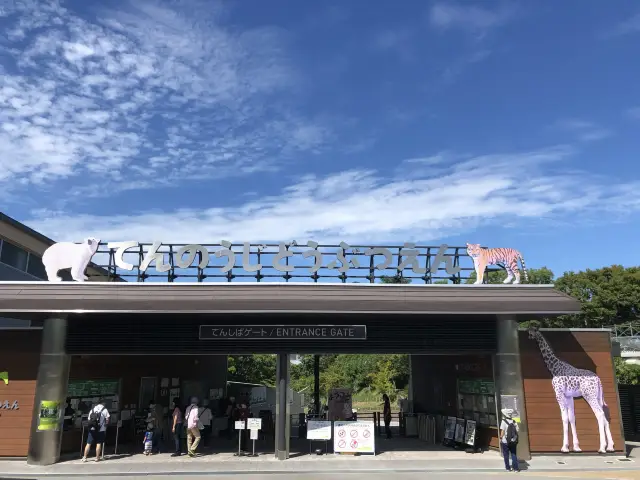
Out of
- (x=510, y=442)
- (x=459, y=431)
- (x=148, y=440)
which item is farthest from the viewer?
(x=459, y=431)

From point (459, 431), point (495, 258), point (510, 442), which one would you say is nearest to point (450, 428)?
point (459, 431)

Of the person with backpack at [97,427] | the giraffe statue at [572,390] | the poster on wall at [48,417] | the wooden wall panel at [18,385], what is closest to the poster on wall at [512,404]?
the giraffe statue at [572,390]

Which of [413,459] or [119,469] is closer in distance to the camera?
[119,469]

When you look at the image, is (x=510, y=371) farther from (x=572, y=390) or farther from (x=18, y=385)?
(x=18, y=385)

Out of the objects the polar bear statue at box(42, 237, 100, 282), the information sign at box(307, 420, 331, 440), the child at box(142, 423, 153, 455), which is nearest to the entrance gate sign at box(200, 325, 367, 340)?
the information sign at box(307, 420, 331, 440)

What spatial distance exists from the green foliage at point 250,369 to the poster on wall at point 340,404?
22170mm

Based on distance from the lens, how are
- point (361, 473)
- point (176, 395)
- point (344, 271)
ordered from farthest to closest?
point (176, 395) → point (344, 271) → point (361, 473)

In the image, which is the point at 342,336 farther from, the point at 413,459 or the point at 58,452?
the point at 58,452

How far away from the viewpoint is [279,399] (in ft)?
54.1

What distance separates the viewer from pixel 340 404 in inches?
851

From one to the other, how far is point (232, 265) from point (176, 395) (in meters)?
9.47

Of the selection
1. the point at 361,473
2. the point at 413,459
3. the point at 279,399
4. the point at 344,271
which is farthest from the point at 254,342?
the point at 413,459

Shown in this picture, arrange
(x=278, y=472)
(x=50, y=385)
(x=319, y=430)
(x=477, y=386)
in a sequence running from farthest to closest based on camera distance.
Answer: (x=477, y=386) < (x=319, y=430) < (x=50, y=385) < (x=278, y=472)

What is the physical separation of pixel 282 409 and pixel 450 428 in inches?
265
